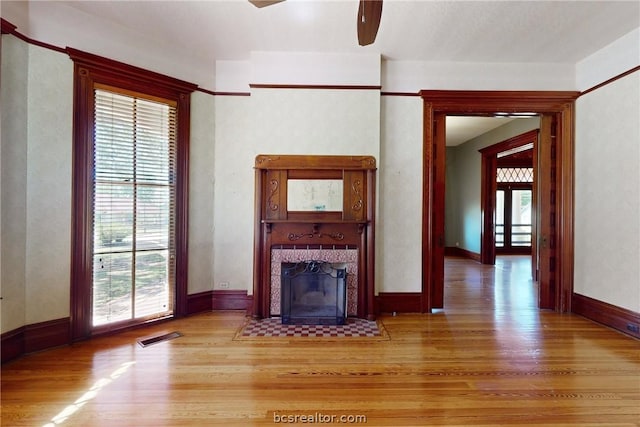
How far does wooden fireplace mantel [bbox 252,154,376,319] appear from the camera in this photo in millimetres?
3443

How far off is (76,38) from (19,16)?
0.38 meters

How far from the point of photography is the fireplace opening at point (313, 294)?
329 cm

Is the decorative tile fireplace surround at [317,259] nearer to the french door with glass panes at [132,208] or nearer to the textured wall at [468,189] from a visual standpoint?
the french door with glass panes at [132,208]

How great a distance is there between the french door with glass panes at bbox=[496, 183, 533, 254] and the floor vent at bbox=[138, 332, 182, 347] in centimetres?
906

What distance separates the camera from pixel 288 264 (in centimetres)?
341

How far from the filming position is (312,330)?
10.3 ft

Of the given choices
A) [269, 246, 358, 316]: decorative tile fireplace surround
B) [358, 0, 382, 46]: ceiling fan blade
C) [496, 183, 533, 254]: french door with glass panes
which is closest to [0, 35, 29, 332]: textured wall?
[269, 246, 358, 316]: decorative tile fireplace surround

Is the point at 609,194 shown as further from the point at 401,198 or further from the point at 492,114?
the point at 401,198

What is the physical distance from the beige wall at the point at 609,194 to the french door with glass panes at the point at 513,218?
5.82m

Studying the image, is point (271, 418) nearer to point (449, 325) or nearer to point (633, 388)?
point (449, 325)

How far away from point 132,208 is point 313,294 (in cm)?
212

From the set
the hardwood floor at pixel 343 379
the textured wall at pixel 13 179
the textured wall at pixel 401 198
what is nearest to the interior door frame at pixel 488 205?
the hardwood floor at pixel 343 379

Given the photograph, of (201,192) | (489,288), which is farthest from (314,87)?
(489,288)

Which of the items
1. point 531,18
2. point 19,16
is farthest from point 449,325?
point 19,16
